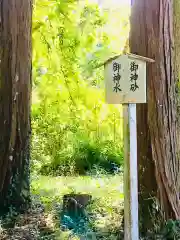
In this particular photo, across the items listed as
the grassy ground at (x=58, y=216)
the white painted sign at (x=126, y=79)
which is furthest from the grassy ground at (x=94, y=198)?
the white painted sign at (x=126, y=79)

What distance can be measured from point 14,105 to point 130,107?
224 centimetres

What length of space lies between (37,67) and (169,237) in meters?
4.20

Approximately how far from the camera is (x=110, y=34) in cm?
799

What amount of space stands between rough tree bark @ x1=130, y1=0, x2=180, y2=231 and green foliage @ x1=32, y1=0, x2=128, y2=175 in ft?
7.19

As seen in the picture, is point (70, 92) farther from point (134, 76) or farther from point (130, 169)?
point (130, 169)

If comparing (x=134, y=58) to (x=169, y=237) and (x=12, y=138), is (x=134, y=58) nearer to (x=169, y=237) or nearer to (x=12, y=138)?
(x=169, y=237)

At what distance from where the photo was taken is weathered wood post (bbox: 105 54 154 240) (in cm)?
389

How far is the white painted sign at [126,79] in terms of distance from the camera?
3891 millimetres

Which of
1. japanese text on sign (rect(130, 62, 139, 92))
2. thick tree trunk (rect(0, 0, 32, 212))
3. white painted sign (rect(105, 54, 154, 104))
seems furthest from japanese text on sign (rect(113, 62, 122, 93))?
thick tree trunk (rect(0, 0, 32, 212))

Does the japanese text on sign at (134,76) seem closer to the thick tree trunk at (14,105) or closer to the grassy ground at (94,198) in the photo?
the grassy ground at (94,198)

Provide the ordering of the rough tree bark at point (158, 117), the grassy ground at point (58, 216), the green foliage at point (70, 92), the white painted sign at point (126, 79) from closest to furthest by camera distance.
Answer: the white painted sign at point (126, 79) → the rough tree bark at point (158, 117) → the grassy ground at point (58, 216) → the green foliage at point (70, 92)

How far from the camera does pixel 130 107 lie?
3.90 metres

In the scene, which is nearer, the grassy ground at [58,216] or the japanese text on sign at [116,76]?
the japanese text on sign at [116,76]

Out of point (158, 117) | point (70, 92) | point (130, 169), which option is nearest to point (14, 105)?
point (158, 117)
